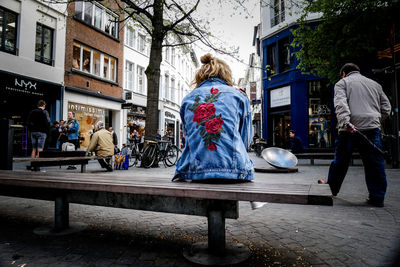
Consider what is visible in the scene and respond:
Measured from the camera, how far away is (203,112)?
2.31 m

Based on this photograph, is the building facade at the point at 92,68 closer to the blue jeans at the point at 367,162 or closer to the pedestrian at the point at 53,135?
the pedestrian at the point at 53,135

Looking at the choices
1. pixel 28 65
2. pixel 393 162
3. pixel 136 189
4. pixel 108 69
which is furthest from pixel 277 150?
pixel 108 69

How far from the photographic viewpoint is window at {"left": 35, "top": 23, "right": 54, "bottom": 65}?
14319 millimetres

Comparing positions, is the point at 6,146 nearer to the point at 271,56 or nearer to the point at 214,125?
the point at 214,125

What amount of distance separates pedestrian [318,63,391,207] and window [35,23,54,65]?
49.4 feet

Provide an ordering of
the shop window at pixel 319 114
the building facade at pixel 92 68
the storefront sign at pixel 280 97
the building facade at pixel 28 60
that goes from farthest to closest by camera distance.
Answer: the storefront sign at pixel 280 97 < the shop window at pixel 319 114 < the building facade at pixel 92 68 < the building facade at pixel 28 60

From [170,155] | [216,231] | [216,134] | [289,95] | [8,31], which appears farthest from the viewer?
[289,95]

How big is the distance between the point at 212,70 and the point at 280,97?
61.1 feet

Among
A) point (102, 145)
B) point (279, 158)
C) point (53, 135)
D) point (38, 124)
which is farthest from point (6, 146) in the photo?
point (53, 135)

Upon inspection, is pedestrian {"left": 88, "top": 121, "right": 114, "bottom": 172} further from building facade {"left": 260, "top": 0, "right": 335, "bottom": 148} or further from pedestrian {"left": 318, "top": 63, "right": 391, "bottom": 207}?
building facade {"left": 260, "top": 0, "right": 335, "bottom": 148}

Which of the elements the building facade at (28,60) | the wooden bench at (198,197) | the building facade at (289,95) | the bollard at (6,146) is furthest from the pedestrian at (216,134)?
the building facade at (289,95)

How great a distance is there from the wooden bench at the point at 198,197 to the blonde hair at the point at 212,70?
99 centimetres

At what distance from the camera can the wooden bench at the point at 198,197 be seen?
5.43ft

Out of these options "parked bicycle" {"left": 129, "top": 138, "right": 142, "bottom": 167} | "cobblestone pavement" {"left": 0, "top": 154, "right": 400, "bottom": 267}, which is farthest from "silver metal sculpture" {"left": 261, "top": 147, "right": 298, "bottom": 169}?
"parked bicycle" {"left": 129, "top": 138, "right": 142, "bottom": 167}
